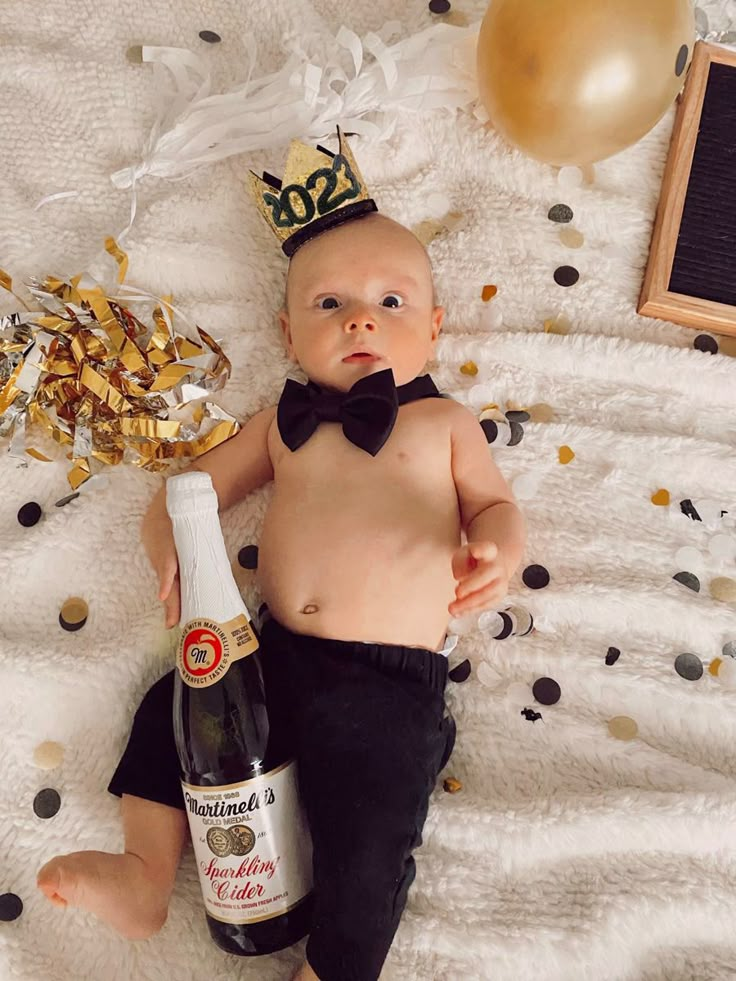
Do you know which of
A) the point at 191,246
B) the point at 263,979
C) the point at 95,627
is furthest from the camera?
the point at 191,246

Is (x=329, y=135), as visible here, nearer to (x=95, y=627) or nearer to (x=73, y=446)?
(x=73, y=446)

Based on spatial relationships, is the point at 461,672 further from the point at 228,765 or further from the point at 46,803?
the point at 46,803

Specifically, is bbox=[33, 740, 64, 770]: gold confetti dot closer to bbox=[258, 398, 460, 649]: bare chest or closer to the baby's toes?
the baby's toes

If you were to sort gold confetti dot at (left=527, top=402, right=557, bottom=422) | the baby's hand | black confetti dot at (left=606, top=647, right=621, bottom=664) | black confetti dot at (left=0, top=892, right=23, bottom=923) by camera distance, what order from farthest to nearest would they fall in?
gold confetti dot at (left=527, top=402, right=557, bottom=422) → black confetti dot at (left=606, top=647, right=621, bottom=664) → black confetti dot at (left=0, top=892, right=23, bottom=923) → the baby's hand

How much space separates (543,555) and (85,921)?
0.74m

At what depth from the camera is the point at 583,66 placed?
1.09 metres

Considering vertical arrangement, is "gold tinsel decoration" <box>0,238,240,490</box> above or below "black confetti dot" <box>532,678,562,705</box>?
above

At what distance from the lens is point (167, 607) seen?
1088mm

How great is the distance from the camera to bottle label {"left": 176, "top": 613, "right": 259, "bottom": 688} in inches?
41.2

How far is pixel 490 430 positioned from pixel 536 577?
21 centimetres

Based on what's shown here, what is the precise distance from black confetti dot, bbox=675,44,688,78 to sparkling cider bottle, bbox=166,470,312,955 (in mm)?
774

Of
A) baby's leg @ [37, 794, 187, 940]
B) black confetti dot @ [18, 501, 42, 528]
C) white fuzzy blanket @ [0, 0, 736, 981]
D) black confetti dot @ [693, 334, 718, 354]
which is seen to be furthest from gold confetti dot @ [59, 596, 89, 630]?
black confetti dot @ [693, 334, 718, 354]

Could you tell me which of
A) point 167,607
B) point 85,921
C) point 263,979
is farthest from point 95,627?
point 263,979

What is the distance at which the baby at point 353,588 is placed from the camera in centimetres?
98
